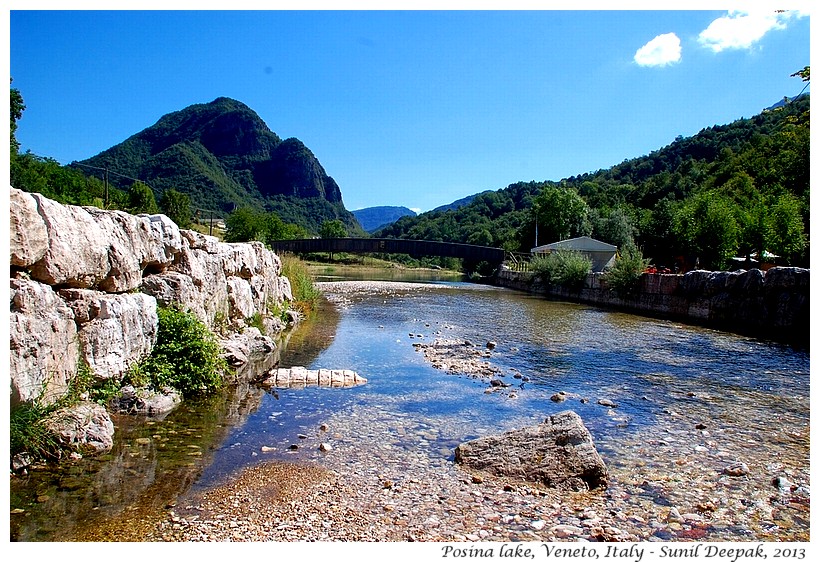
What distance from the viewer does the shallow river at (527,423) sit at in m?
4.78

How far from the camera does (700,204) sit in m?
37.0

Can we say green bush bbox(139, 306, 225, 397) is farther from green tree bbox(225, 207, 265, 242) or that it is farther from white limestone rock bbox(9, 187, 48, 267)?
green tree bbox(225, 207, 265, 242)

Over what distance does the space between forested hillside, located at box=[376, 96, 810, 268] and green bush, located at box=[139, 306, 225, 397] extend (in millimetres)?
10725

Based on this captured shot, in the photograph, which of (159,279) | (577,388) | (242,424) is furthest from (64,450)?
(577,388)

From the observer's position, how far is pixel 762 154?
56.3m

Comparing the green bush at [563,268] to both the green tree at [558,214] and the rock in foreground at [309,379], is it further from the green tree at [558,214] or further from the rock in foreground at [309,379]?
the rock in foreground at [309,379]

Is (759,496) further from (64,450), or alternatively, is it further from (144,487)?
(64,450)

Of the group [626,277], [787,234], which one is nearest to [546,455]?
[626,277]

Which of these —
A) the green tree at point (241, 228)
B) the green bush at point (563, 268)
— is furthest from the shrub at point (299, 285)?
the green tree at point (241, 228)

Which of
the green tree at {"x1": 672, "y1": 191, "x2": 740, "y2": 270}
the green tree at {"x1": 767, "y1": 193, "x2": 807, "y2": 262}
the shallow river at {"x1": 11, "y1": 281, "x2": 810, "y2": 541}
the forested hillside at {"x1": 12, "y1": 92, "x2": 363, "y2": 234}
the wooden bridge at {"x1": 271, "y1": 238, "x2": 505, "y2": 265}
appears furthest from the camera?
the forested hillside at {"x1": 12, "y1": 92, "x2": 363, "y2": 234}

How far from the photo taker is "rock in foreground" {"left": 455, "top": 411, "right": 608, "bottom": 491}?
524 centimetres

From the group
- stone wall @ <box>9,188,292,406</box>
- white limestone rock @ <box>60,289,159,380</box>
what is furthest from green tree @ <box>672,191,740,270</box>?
white limestone rock @ <box>60,289,159,380</box>

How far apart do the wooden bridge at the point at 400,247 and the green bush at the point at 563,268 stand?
20.5 meters

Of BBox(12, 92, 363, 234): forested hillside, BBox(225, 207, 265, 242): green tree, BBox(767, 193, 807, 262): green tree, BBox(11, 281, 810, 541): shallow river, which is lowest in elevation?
BBox(11, 281, 810, 541): shallow river
